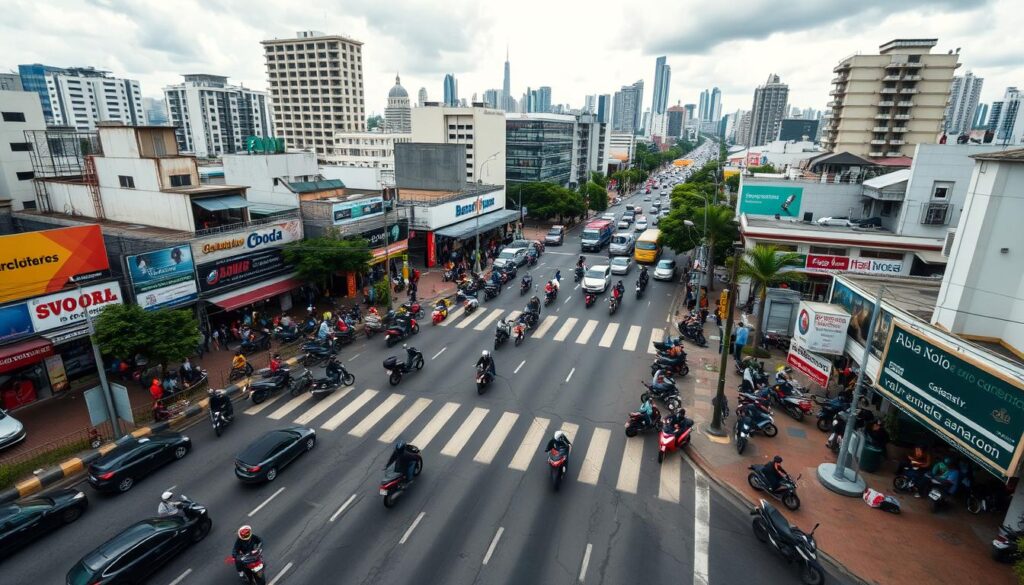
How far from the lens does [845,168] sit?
52.4 metres

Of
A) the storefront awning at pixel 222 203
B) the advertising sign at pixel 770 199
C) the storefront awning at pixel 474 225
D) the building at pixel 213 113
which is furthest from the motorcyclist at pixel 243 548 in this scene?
the building at pixel 213 113

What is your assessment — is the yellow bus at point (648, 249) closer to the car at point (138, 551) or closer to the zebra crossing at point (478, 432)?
the zebra crossing at point (478, 432)

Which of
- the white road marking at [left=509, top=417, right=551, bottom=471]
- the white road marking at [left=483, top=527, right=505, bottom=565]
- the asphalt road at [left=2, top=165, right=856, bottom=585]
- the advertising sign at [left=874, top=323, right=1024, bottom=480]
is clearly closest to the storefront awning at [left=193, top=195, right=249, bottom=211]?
the asphalt road at [left=2, top=165, right=856, bottom=585]

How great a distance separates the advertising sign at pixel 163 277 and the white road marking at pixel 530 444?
16.5 meters

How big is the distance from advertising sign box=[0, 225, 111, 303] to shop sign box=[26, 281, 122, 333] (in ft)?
1.24

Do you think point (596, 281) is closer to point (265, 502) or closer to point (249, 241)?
point (249, 241)

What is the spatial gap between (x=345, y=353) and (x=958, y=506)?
2253 centimetres

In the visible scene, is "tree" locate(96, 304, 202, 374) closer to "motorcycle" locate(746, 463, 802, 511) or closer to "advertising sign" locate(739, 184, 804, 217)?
"motorcycle" locate(746, 463, 802, 511)

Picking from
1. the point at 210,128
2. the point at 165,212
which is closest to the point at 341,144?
the point at 210,128

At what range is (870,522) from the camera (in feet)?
42.7

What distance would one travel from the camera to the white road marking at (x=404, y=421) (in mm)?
16750

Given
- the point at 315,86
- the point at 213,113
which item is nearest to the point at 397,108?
the point at 213,113

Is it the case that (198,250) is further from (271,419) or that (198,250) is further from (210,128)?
(210,128)

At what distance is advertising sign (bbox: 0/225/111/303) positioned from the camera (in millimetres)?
17188
